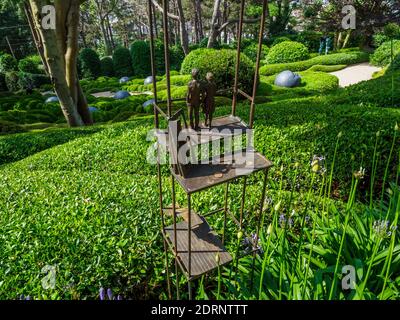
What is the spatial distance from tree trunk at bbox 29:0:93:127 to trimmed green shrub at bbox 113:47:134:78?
15.4m

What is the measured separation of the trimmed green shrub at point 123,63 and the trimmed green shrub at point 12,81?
7.03 metres

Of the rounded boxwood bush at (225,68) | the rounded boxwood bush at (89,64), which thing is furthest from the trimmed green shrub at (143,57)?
the rounded boxwood bush at (225,68)

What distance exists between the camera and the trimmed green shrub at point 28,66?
21344 millimetres

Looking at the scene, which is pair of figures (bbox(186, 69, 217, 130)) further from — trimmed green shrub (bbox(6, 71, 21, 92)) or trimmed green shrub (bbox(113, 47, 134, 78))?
trimmed green shrub (bbox(113, 47, 134, 78))

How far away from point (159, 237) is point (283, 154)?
2.57 m

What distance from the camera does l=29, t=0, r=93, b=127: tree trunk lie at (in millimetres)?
7617

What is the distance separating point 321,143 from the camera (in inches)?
186

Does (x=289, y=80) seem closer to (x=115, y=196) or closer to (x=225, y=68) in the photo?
(x=225, y=68)

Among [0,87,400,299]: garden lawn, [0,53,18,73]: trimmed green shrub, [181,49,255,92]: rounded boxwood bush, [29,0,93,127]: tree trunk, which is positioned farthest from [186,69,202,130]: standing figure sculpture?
[0,53,18,73]: trimmed green shrub

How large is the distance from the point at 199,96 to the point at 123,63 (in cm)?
2409

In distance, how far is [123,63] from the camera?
23938 mm

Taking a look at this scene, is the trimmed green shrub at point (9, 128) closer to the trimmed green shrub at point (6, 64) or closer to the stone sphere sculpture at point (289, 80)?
the stone sphere sculpture at point (289, 80)

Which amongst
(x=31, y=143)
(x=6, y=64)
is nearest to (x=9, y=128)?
(x=31, y=143)
